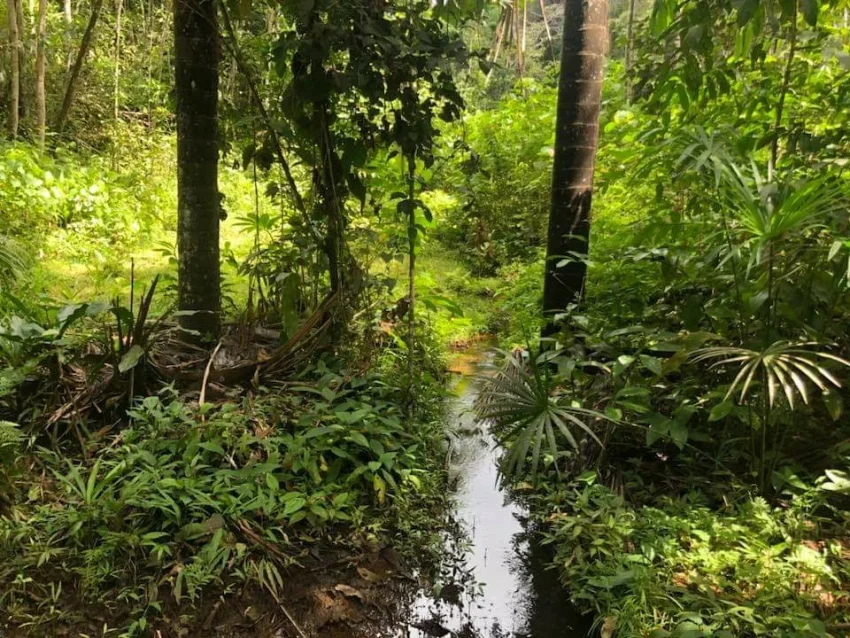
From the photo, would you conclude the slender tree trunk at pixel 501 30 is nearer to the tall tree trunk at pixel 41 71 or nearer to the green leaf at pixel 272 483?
the green leaf at pixel 272 483

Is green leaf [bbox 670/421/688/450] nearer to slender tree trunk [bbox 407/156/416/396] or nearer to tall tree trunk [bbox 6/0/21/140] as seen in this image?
slender tree trunk [bbox 407/156/416/396]

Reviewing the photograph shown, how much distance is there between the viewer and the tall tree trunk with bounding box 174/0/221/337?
3.23 meters

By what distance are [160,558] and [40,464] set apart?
88 cm

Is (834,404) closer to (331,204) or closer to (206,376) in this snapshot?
(331,204)

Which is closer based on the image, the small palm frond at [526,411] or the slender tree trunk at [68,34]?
the small palm frond at [526,411]

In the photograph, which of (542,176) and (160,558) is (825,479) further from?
(542,176)

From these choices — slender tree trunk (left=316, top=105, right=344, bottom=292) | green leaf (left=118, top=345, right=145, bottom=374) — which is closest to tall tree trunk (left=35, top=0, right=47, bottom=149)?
slender tree trunk (left=316, top=105, right=344, bottom=292)

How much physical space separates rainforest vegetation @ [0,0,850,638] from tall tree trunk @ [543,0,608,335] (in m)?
0.02

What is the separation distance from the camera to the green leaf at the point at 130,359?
289 centimetres

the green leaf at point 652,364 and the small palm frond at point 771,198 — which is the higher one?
the small palm frond at point 771,198

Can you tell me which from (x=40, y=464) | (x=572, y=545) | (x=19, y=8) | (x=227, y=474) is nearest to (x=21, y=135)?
(x=19, y=8)

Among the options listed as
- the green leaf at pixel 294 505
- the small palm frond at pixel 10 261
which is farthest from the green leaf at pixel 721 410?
the small palm frond at pixel 10 261

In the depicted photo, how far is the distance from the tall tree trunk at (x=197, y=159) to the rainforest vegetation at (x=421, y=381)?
16mm

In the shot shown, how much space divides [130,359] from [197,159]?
121 centimetres
